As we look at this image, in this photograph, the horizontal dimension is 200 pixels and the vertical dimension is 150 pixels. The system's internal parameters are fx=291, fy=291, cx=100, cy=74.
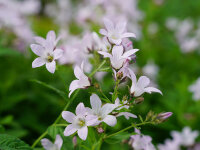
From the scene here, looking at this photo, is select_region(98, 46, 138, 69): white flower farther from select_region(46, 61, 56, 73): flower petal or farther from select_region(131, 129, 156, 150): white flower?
select_region(131, 129, 156, 150): white flower

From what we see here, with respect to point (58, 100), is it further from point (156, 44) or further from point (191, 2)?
point (191, 2)

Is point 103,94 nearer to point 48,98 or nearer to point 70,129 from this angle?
point 70,129

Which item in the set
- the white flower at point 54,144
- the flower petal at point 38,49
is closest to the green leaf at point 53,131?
the white flower at point 54,144

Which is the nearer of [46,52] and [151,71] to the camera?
[46,52]

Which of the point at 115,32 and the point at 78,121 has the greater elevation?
A: the point at 115,32

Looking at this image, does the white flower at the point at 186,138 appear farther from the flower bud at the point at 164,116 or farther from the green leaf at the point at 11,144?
the green leaf at the point at 11,144

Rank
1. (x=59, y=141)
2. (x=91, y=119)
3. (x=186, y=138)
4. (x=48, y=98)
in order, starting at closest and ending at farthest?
(x=91, y=119) < (x=59, y=141) < (x=186, y=138) < (x=48, y=98)

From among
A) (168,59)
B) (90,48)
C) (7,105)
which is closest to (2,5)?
(7,105)

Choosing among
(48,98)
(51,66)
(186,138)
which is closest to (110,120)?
(51,66)

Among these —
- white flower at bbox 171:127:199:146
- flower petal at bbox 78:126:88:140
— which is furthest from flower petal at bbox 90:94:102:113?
white flower at bbox 171:127:199:146
